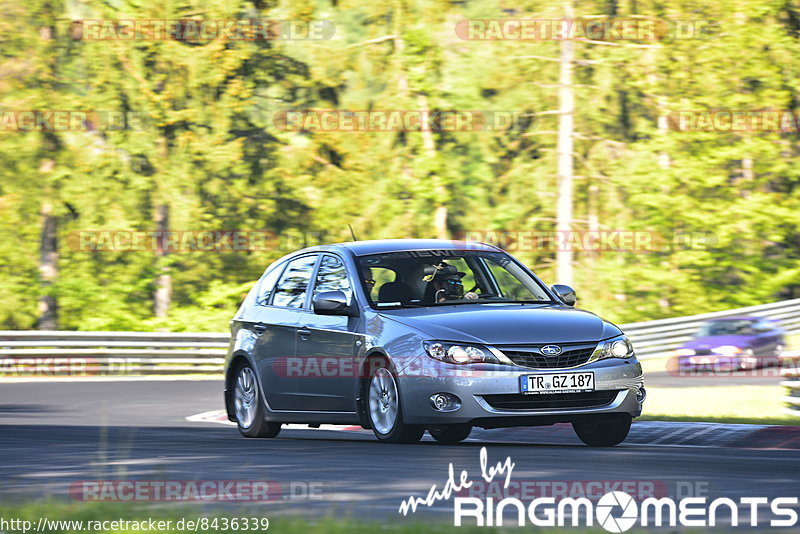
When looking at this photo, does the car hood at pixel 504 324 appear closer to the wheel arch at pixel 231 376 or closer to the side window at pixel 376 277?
the side window at pixel 376 277

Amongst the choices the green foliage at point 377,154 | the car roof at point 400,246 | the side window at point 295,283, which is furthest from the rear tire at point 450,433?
the green foliage at point 377,154

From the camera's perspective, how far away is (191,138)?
3912cm

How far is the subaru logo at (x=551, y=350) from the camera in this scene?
32.9 feet

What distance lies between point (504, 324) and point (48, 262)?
3057 cm

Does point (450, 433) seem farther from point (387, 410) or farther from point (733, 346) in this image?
point (733, 346)

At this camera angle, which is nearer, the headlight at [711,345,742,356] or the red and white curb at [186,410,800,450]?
the red and white curb at [186,410,800,450]

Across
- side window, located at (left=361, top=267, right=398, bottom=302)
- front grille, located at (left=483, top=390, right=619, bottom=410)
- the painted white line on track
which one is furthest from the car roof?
the painted white line on track

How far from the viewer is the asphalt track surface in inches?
298

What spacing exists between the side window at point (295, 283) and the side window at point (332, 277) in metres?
0.19

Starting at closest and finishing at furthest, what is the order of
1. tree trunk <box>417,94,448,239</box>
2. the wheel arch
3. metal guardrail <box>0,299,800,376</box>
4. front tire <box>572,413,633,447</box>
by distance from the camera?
front tire <box>572,413,633,447</box>
the wheel arch
metal guardrail <box>0,299,800,376</box>
tree trunk <box>417,94,448,239</box>

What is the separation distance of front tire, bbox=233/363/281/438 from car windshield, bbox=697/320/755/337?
20999 mm

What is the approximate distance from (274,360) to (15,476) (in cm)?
376

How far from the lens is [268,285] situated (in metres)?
13.1

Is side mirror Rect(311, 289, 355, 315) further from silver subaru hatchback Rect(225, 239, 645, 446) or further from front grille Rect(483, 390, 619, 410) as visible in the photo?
front grille Rect(483, 390, 619, 410)
